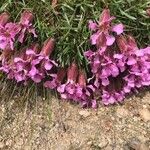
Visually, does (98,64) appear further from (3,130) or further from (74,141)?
(3,130)

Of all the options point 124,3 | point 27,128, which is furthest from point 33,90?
point 124,3

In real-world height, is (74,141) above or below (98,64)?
below

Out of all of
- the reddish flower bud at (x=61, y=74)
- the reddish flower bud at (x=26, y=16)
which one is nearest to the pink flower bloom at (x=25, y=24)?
the reddish flower bud at (x=26, y=16)

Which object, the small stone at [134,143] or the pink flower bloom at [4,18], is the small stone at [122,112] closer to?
the small stone at [134,143]

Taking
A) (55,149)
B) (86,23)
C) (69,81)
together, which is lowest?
(55,149)

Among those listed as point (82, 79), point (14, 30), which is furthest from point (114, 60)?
point (14, 30)
